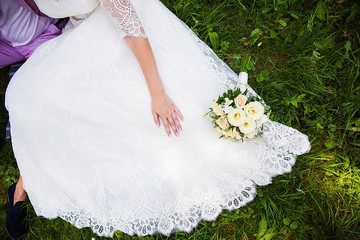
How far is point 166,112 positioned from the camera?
165cm

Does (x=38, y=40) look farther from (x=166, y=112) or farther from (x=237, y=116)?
(x=237, y=116)

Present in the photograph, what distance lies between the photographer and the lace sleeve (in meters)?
1.53

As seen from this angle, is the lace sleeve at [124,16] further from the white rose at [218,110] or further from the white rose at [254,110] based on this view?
the white rose at [254,110]

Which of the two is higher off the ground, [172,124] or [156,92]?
[156,92]

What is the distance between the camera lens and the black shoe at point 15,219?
2199 millimetres

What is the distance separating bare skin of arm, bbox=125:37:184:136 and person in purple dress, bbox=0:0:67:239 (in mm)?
879

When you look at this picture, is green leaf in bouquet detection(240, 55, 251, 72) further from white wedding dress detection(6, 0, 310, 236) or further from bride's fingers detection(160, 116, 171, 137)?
bride's fingers detection(160, 116, 171, 137)

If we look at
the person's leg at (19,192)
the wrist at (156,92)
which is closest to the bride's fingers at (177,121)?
the wrist at (156,92)

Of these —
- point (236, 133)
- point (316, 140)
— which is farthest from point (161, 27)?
point (316, 140)

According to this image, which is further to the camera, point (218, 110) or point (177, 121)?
point (177, 121)

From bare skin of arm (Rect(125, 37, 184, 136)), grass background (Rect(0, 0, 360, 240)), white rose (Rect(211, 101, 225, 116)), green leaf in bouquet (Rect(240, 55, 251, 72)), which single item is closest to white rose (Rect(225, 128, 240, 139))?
white rose (Rect(211, 101, 225, 116))

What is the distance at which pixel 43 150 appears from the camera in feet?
5.87

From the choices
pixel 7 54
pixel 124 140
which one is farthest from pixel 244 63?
pixel 7 54

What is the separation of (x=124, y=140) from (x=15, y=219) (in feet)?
4.98
